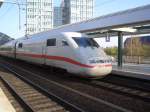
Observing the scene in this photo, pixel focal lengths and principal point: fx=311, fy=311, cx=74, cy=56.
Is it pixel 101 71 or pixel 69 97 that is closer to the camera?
pixel 69 97

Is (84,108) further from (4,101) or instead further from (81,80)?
(81,80)

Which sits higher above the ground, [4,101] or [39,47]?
[39,47]

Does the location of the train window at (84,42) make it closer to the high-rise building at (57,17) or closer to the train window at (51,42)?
the train window at (51,42)

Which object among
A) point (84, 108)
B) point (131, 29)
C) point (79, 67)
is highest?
point (131, 29)

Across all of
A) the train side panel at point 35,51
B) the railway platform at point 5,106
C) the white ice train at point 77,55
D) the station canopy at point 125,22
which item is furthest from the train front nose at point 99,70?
the train side panel at point 35,51

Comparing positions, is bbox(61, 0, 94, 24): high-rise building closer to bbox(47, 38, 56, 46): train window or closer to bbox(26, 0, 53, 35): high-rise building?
bbox(26, 0, 53, 35): high-rise building

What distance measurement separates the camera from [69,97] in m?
11.9

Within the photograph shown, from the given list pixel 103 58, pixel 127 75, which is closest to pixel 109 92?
pixel 103 58

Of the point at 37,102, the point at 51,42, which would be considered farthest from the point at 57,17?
the point at 37,102

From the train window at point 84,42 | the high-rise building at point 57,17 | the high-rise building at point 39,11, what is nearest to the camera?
the train window at point 84,42

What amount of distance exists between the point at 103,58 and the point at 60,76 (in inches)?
171

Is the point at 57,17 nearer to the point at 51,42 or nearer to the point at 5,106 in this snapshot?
the point at 51,42

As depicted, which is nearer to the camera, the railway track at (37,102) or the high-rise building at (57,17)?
the railway track at (37,102)

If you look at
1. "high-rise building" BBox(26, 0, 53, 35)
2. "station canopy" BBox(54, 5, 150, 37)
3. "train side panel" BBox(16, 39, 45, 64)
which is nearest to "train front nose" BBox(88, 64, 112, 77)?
"station canopy" BBox(54, 5, 150, 37)
